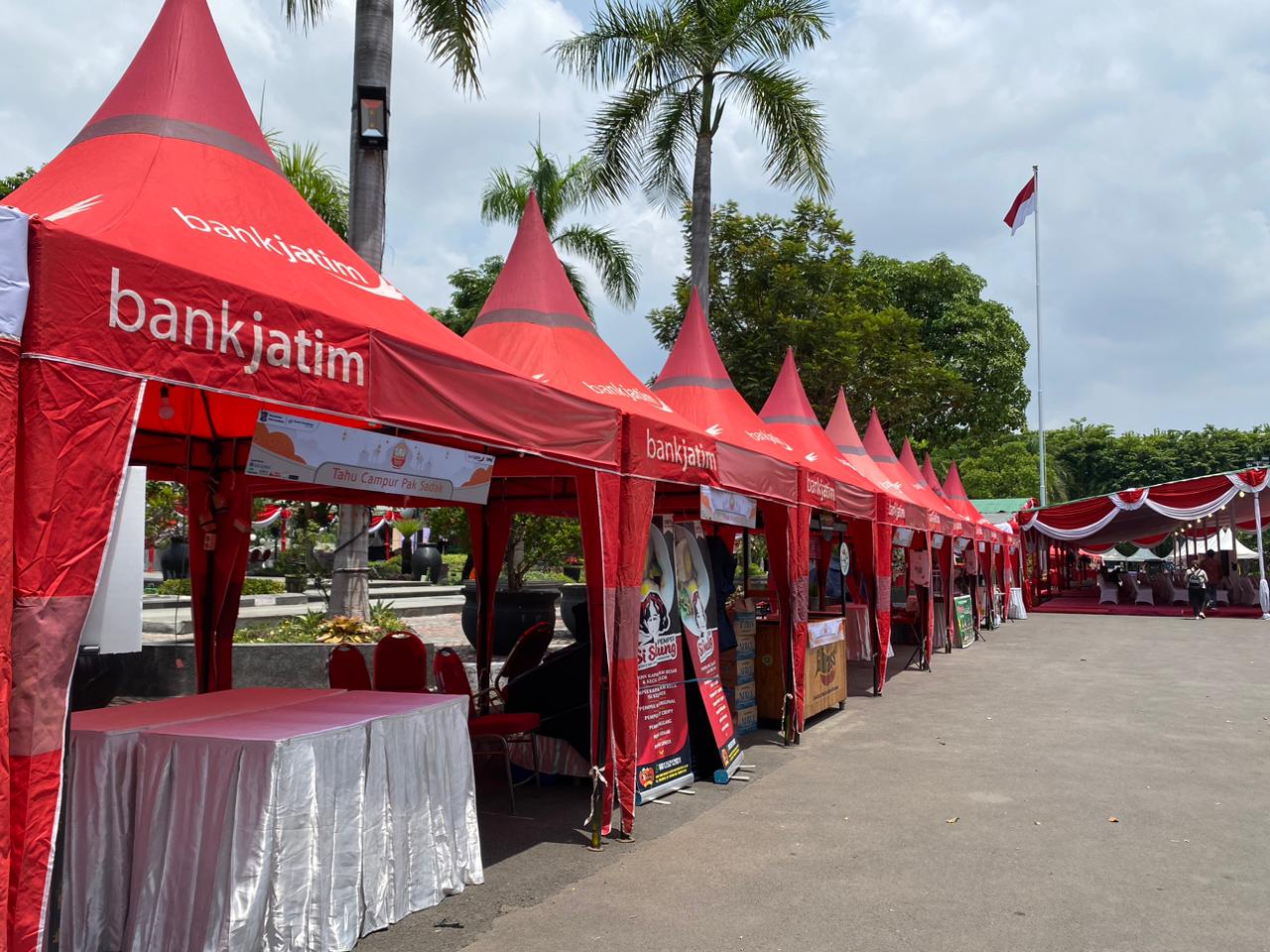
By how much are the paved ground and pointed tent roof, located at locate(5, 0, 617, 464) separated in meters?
2.47

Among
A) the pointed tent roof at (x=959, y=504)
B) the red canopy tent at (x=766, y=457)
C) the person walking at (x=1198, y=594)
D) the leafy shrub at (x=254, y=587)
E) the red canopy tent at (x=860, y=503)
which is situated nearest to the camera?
the red canopy tent at (x=766, y=457)

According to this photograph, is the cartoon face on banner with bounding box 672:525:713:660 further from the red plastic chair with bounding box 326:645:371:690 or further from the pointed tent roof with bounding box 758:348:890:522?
the red plastic chair with bounding box 326:645:371:690

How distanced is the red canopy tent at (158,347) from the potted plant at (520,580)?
30.8 ft

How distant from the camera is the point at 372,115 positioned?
34.2 ft

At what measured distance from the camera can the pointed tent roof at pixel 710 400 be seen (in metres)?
9.25

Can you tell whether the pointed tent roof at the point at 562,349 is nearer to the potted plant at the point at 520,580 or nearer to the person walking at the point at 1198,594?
the potted plant at the point at 520,580

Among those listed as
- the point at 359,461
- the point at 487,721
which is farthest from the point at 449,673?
the point at 359,461

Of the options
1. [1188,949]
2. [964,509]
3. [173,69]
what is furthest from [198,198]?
[964,509]

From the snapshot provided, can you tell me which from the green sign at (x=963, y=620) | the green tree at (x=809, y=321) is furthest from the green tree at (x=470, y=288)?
the green sign at (x=963, y=620)

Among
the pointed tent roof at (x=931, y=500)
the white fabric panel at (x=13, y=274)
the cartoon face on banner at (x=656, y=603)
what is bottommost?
the cartoon face on banner at (x=656, y=603)

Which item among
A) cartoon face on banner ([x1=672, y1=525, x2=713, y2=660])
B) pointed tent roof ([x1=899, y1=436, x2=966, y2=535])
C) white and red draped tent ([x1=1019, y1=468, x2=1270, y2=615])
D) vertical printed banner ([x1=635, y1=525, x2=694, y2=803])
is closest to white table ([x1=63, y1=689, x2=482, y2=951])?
vertical printed banner ([x1=635, y1=525, x2=694, y2=803])

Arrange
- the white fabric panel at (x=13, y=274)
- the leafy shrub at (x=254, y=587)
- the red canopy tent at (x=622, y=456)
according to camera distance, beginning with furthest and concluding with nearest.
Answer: the leafy shrub at (x=254, y=587) < the red canopy tent at (x=622, y=456) < the white fabric panel at (x=13, y=274)

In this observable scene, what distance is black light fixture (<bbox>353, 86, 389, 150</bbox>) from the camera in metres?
10.4

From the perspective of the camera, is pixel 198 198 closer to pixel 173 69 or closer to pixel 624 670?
pixel 173 69
